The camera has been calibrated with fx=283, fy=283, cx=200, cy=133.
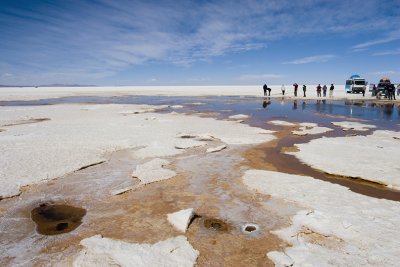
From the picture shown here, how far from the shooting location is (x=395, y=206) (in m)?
5.67

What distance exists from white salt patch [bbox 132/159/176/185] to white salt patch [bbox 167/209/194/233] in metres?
2.02

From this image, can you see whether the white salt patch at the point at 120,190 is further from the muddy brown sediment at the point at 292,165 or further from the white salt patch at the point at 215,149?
the white salt patch at the point at 215,149

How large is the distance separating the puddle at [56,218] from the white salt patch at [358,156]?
6.54 meters

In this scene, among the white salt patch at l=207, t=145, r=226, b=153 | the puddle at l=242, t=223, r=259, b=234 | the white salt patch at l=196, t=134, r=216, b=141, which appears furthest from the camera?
→ the white salt patch at l=196, t=134, r=216, b=141

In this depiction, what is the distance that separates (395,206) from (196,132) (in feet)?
30.2

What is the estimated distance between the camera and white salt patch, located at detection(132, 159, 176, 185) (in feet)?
24.4

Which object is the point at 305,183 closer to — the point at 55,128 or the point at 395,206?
the point at 395,206

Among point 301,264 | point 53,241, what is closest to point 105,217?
point 53,241

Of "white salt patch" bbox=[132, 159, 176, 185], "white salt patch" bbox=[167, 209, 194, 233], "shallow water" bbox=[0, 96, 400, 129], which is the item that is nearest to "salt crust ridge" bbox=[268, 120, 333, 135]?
"shallow water" bbox=[0, 96, 400, 129]

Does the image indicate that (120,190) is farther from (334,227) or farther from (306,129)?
(306,129)

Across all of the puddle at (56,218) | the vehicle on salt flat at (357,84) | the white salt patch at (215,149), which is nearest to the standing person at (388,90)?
the vehicle on salt flat at (357,84)

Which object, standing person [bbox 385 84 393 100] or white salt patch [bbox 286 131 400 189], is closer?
white salt patch [bbox 286 131 400 189]

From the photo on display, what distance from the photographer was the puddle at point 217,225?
4.98m

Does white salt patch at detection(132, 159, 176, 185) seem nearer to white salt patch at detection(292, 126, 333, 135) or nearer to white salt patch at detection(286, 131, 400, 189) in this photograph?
white salt patch at detection(286, 131, 400, 189)
